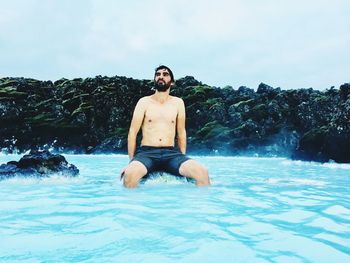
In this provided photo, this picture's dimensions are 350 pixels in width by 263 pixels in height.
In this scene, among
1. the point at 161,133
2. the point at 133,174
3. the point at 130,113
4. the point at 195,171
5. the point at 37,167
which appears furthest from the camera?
the point at 130,113

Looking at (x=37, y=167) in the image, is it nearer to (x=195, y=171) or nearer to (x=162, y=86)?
(x=162, y=86)

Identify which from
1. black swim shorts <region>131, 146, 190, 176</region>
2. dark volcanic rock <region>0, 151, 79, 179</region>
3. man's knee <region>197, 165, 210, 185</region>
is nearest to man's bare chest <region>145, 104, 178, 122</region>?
black swim shorts <region>131, 146, 190, 176</region>

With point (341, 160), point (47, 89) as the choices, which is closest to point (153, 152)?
point (341, 160)

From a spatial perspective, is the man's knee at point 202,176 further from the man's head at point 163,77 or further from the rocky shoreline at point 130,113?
the rocky shoreline at point 130,113

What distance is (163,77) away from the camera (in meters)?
6.55

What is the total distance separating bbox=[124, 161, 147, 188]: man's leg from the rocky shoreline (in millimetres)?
28655

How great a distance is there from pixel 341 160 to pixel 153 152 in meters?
14.4

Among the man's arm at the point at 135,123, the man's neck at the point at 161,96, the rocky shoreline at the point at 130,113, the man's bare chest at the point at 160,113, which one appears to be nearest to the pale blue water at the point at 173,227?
the man's arm at the point at 135,123

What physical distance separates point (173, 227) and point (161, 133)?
12.0 ft

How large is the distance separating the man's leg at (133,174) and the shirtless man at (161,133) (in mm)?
163

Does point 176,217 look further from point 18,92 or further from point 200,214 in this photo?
point 18,92

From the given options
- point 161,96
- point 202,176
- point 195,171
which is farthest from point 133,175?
point 161,96

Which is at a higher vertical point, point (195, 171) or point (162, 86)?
point (162, 86)

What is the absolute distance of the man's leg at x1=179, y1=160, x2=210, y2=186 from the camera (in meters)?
6.11
